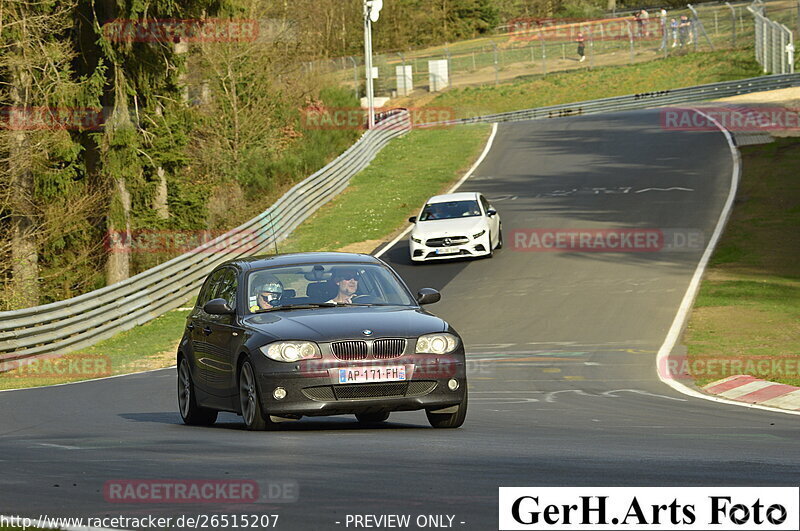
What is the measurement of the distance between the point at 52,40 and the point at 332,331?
26578 mm

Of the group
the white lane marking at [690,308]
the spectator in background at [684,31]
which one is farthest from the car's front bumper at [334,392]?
the spectator in background at [684,31]

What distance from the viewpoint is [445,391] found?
10.5m

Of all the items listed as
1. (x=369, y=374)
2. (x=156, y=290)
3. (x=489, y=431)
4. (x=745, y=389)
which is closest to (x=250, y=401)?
(x=369, y=374)

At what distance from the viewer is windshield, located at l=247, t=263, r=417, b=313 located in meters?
11.2

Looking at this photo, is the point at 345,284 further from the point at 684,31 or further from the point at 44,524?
the point at 684,31

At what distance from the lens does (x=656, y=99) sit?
62.7 m

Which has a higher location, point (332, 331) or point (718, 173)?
point (332, 331)

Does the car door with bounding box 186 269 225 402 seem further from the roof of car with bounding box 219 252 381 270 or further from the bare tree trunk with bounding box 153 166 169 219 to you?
the bare tree trunk with bounding box 153 166 169 219

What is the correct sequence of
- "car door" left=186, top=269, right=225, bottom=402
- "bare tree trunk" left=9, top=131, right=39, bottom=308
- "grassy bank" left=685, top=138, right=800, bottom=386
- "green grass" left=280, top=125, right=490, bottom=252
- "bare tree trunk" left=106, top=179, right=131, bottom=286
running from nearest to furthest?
"car door" left=186, top=269, right=225, bottom=402 < "grassy bank" left=685, top=138, right=800, bottom=386 < "bare tree trunk" left=9, top=131, right=39, bottom=308 < "bare tree trunk" left=106, top=179, right=131, bottom=286 < "green grass" left=280, top=125, right=490, bottom=252

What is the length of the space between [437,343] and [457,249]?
66.1 feet

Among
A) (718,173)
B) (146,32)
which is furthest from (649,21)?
(146,32)

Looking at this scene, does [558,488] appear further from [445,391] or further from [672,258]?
[672,258]

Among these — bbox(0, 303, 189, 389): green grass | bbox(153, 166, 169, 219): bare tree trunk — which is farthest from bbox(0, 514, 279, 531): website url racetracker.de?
bbox(153, 166, 169, 219): bare tree trunk

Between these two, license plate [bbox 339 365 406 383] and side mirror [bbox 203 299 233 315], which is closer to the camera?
license plate [bbox 339 365 406 383]
